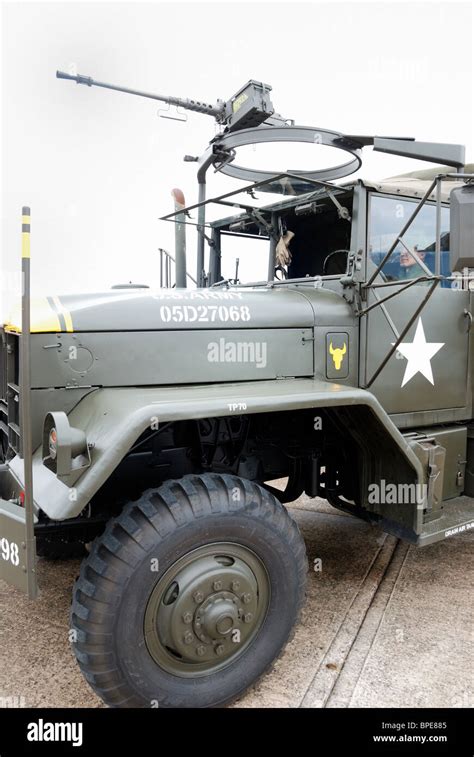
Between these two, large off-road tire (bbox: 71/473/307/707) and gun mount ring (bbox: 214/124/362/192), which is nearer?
large off-road tire (bbox: 71/473/307/707)

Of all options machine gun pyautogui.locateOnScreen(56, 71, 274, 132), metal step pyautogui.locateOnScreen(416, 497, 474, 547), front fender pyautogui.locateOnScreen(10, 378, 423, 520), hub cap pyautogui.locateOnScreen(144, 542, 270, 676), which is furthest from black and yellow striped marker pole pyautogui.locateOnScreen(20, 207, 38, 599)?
machine gun pyautogui.locateOnScreen(56, 71, 274, 132)

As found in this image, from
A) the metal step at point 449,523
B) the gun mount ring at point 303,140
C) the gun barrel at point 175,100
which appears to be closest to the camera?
the gun mount ring at point 303,140

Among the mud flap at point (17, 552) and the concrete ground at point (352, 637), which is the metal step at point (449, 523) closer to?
the concrete ground at point (352, 637)

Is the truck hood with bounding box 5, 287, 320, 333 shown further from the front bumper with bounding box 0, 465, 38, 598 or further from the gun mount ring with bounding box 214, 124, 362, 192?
the front bumper with bounding box 0, 465, 38, 598

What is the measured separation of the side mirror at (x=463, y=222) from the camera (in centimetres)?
249

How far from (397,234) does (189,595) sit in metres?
2.28

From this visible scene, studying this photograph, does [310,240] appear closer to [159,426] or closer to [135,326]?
[135,326]

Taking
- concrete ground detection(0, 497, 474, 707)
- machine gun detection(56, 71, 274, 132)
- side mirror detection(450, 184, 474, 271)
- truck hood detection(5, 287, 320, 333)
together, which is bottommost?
concrete ground detection(0, 497, 474, 707)

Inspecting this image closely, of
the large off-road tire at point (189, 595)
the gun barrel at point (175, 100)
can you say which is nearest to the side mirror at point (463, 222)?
the large off-road tire at point (189, 595)

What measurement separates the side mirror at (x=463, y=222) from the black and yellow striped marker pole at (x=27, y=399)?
70.1 inches

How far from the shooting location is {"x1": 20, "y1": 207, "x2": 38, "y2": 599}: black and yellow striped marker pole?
1.89 m

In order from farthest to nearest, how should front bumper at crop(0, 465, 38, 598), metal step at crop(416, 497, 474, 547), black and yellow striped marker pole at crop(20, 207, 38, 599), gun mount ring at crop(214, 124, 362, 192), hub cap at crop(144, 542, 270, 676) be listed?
metal step at crop(416, 497, 474, 547), gun mount ring at crop(214, 124, 362, 192), hub cap at crop(144, 542, 270, 676), front bumper at crop(0, 465, 38, 598), black and yellow striped marker pole at crop(20, 207, 38, 599)

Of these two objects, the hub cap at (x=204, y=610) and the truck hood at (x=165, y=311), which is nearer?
the hub cap at (x=204, y=610)

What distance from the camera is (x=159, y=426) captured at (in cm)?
244
